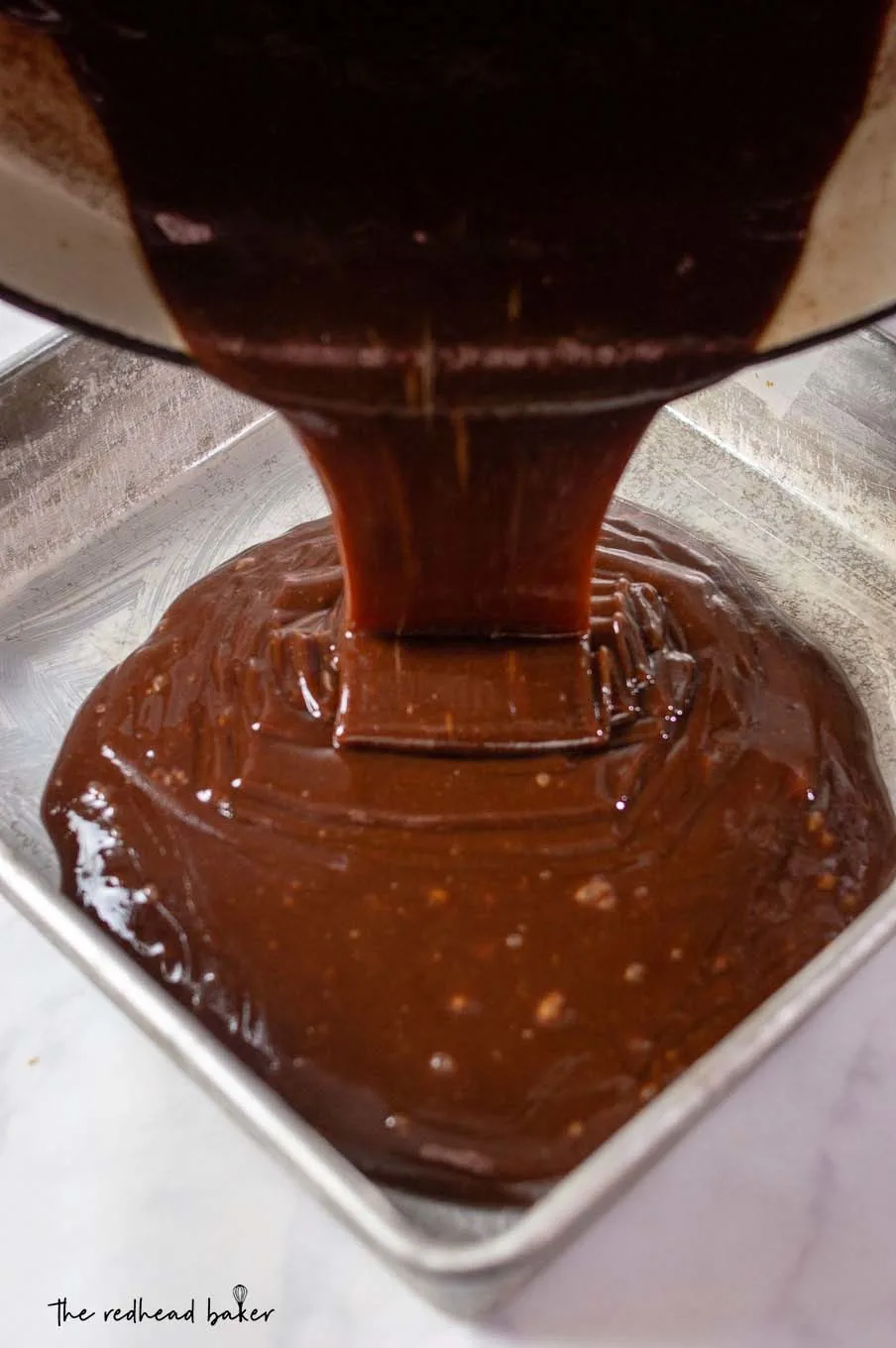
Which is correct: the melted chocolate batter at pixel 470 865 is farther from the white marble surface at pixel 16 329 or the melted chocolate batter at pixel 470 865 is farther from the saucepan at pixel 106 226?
the white marble surface at pixel 16 329

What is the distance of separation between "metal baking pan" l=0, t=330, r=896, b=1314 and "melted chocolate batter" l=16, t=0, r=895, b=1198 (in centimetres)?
8

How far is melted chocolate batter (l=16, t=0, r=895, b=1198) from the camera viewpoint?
60 cm

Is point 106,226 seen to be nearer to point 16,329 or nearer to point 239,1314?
point 239,1314

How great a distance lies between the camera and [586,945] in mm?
884

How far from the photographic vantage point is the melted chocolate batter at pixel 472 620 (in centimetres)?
60

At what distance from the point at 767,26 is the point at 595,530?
0.42 meters

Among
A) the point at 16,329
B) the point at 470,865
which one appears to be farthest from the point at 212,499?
the point at 470,865

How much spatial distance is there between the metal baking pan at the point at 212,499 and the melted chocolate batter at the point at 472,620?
84 millimetres

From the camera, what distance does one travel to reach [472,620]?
3.33 ft

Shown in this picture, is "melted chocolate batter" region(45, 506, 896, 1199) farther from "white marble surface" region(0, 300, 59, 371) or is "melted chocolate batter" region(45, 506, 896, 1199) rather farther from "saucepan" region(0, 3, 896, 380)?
"white marble surface" region(0, 300, 59, 371)

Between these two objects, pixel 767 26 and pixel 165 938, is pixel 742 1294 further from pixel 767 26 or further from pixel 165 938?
pixel 767 26

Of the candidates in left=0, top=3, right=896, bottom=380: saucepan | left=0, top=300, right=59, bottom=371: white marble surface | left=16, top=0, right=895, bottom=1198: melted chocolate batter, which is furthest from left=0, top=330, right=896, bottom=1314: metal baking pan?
left=0, top=3, right=896, bottom=380: saucepan

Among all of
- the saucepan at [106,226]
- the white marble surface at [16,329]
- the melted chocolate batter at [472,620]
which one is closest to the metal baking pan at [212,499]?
the melted chocolate batter at [472,620]

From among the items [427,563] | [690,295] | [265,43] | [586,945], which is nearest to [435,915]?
[586,945]
